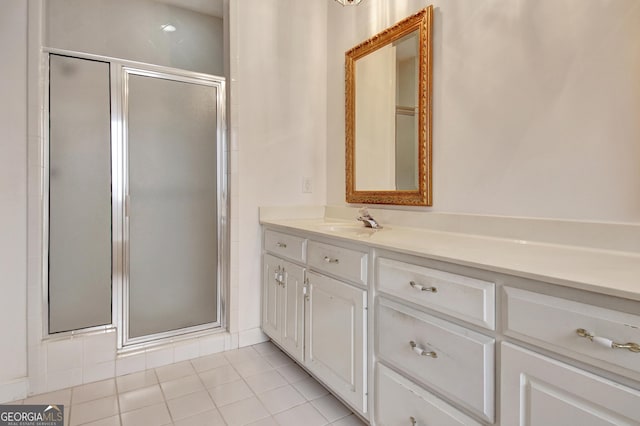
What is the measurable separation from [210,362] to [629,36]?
8.25 feet

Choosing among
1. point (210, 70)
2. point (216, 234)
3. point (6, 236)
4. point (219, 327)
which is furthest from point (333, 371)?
point (210, 70)

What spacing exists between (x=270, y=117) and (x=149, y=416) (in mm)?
1891

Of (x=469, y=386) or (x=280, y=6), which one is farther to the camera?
(x=280, y=6)

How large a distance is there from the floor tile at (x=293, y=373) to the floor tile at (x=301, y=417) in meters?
0.27

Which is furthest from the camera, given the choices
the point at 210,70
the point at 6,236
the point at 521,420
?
the point at 210,70

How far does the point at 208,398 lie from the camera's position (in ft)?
5.97

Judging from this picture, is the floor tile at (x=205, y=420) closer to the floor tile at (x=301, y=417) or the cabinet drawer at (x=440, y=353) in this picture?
the floor tile at (x=301, y=417)

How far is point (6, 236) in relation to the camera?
1784 mm

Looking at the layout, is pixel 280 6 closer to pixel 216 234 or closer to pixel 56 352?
pixel 216 234

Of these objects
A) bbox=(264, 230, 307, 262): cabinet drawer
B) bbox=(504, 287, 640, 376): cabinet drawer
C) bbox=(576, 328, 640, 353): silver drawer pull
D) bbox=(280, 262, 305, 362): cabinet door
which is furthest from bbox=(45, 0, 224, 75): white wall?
bbox=(576, 328, 640, 353): silver drawer pull

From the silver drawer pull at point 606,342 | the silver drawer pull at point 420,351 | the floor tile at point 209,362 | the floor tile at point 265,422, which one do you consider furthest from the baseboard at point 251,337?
the silver drawer pull at point 606,342

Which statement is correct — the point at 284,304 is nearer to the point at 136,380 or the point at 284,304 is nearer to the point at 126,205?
the point at 136,380

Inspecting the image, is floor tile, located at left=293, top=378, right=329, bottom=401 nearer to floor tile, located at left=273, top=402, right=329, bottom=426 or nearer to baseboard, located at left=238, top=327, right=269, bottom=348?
floor tile, located at left=273, top=402, right=329, bottom=426

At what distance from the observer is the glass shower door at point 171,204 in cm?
219
